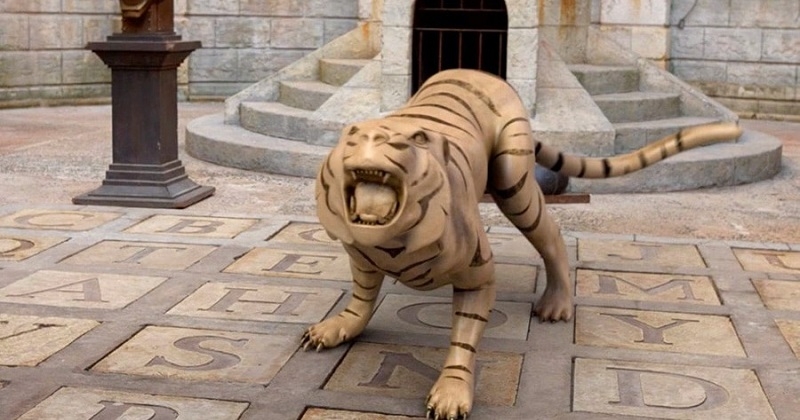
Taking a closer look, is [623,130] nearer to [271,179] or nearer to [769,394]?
[271,179]

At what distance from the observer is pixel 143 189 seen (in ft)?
24.8

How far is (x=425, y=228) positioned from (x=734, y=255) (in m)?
3.39

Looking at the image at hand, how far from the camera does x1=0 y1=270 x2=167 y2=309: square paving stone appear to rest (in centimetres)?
496

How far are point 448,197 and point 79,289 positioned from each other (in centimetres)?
244

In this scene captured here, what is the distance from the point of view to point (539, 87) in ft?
29.6

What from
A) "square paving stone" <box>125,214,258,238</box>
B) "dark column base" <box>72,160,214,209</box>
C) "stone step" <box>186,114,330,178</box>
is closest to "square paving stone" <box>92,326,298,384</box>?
"square paving stone" <box>125,214,258,238</box>

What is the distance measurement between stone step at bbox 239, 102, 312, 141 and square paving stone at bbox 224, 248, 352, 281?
3.34 metres

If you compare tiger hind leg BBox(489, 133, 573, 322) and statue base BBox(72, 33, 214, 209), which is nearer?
tiger hind leg BBox(489, 133, 573, 322)

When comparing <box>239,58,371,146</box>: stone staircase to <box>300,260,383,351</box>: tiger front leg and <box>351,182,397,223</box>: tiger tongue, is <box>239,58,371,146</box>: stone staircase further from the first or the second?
<box>351,182,397,223</box>: tiger tongue

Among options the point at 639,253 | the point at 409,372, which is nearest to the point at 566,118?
the point at 639,253

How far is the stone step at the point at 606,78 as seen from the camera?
31.9 ft

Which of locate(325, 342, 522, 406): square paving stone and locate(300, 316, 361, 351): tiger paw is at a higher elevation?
locate(300, 316, 361, 351): tiger paw

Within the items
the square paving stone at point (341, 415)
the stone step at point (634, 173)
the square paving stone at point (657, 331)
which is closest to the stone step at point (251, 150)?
the stone step at point (634, 173)

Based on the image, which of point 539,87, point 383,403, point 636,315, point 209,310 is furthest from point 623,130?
point 383,403
